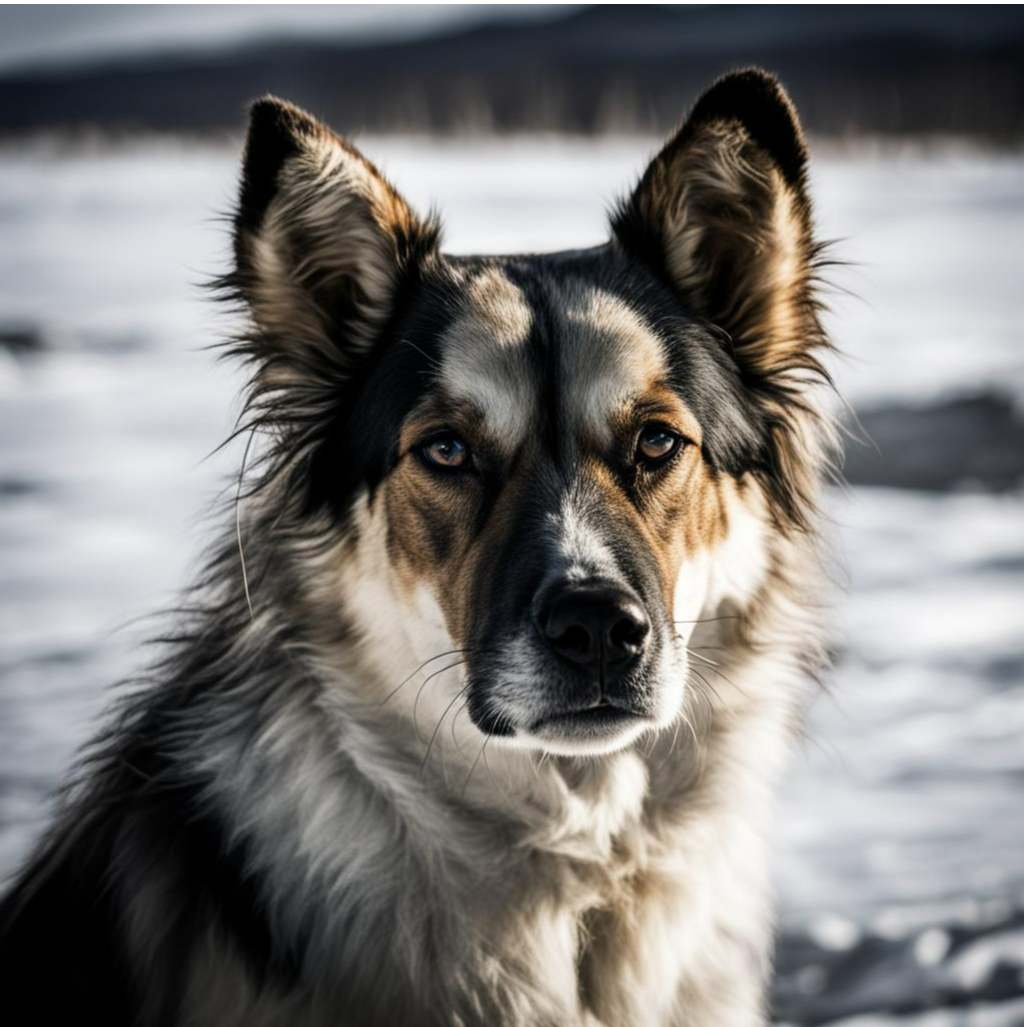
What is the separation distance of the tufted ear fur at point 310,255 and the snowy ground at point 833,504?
14cm

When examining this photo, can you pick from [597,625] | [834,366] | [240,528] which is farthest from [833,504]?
[597,625]

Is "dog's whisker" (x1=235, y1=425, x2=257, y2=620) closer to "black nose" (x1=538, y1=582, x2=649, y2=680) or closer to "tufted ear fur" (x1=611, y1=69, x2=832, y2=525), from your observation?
"black nose" (x1=538, y1=582, x2=649, y2=680)

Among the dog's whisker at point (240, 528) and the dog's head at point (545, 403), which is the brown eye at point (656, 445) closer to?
the dog's head at point (545, 403)

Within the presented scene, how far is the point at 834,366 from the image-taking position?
3697 mm

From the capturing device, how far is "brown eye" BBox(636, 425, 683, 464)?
2.63 meters

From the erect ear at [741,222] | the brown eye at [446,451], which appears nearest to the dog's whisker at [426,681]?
the brown eye at [446,451]

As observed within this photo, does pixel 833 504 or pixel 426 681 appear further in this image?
pixel 833 504

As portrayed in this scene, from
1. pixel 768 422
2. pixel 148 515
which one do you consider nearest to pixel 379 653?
pixel 768 422

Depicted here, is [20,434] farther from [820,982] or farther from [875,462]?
[820,982]

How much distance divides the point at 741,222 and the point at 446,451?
985 mm

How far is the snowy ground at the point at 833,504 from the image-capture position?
362 cm

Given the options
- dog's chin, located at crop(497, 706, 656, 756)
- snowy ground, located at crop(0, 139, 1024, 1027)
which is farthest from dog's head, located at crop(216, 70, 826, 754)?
snowy ground, located at crop(0, 139, 1024, 1027)

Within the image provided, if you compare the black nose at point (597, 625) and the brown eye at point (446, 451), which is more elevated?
the brown eye at point (446, 451)

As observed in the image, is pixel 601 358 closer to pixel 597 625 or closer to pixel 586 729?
pixel 597 625
